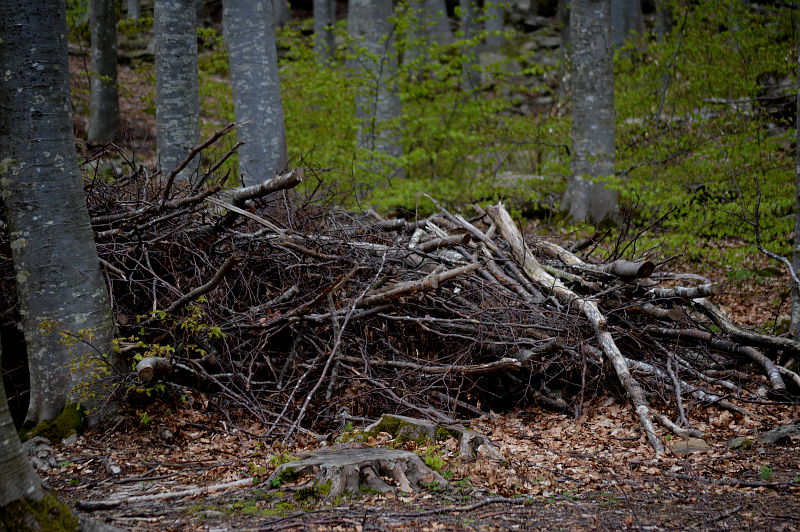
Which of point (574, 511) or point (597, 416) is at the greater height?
point (574, 511)

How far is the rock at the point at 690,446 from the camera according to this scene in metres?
4.31

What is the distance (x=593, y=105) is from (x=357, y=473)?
30.7 feet

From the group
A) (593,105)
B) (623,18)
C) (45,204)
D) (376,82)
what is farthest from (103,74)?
(623,18)

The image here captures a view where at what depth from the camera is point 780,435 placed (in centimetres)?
438

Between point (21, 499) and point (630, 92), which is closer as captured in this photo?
point (21, 499)

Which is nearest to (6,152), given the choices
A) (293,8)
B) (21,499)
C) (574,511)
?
(21,499)

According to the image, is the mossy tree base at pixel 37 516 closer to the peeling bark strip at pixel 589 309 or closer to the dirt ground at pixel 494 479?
the dirt ground at pixel 494 479

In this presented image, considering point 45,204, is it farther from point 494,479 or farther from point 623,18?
point 623,18

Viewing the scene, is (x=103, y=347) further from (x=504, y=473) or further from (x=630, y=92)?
(x=630, y=92)

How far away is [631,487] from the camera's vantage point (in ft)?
12.3

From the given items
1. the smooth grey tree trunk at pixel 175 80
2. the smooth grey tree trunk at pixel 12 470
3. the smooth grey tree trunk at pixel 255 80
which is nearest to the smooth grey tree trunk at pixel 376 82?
the smooth grey tree trunk at pixel 255 80

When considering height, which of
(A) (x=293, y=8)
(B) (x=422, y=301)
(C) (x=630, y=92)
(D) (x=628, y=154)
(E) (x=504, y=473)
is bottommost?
(E) (x=504, y=473)

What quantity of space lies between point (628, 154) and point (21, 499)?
10.7 meters

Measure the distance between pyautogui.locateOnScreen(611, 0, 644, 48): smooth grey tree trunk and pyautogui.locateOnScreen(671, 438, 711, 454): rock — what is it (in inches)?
724
